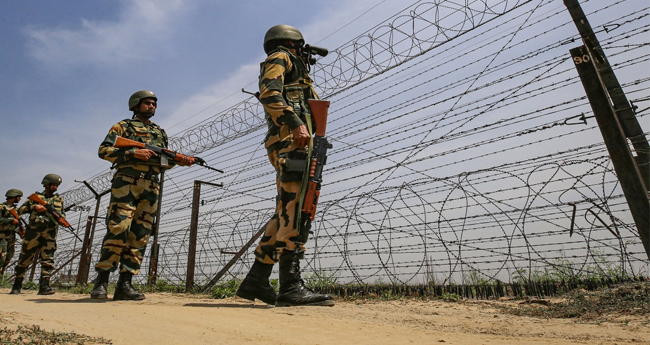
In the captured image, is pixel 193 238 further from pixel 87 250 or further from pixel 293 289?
pixel 87 250

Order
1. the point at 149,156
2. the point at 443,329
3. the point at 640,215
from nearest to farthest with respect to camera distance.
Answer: the point at 443,329 < the point at 640,215 < the point at 149,156

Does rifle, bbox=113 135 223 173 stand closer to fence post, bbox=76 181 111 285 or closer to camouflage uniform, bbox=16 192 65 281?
camouflage uniform, bbox=16 192 65 281

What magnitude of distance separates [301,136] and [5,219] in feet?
26.4

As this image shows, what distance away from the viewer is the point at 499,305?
3240 mm

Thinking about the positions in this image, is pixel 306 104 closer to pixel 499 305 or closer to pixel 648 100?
pixel 499 305

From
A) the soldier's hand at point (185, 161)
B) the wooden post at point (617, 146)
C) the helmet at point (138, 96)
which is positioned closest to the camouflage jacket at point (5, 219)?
the helmet at point (138, 96)

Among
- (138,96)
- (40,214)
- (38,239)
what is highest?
(138,96)

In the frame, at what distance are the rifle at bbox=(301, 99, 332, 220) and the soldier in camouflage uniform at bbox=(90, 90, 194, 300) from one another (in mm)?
1692

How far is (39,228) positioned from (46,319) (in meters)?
4.62

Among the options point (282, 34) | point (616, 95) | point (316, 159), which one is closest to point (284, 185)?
point (316, 159)

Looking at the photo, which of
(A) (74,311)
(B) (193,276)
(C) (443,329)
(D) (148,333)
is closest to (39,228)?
(B) (193,276)

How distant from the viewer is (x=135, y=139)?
4133 millimetres

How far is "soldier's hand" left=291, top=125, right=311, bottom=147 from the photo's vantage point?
3.03 meters

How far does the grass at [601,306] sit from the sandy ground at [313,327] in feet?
0.56
